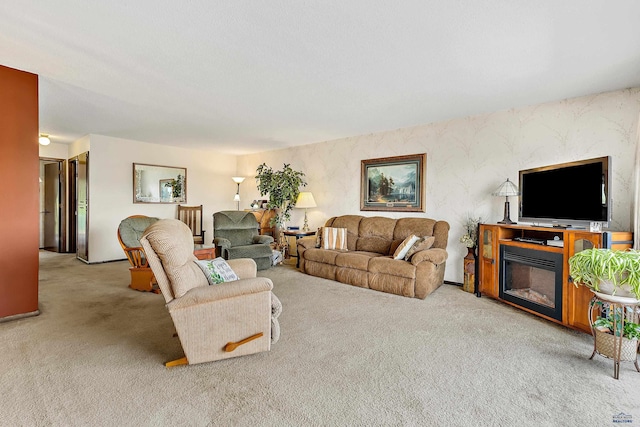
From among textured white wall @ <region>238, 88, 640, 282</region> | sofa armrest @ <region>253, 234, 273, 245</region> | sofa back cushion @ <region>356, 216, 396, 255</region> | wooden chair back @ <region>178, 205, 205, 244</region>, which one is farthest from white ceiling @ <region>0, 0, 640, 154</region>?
wooden chair back @ <region>178, 205, 205, 244</region>

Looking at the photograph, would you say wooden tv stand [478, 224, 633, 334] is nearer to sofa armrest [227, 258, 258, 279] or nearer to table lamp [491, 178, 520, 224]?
table lamp [491, 178, 520, 224]

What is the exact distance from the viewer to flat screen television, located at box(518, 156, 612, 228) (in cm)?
271

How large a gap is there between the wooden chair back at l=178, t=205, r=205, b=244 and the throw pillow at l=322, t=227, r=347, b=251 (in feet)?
9.80

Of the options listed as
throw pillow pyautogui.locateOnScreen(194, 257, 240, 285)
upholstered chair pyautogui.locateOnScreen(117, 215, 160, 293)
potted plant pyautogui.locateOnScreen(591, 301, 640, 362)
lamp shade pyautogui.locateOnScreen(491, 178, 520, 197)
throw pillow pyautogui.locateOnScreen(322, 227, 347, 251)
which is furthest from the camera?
throw pillow pyautogui.locateOnScreen(322, 227, 347, 251)

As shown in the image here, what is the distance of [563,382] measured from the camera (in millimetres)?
1981

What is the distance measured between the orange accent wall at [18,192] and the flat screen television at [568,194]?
5126 millimetres

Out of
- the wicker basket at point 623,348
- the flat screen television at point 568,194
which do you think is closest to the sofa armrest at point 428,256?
the flat screen television at point 568,194

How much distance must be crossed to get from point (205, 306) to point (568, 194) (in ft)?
11.2

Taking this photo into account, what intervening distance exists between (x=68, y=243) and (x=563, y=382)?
27.8 ft

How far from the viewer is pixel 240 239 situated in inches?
210

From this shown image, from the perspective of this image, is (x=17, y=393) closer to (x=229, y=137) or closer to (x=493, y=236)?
(x=493, y=236)

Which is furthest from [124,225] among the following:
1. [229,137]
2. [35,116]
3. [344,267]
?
[344,267]

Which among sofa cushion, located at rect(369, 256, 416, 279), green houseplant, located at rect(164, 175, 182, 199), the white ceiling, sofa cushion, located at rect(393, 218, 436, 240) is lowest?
sofa cushion, located at rect(369, 256, 416, 279)

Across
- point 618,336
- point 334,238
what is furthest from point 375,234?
point 618,336
